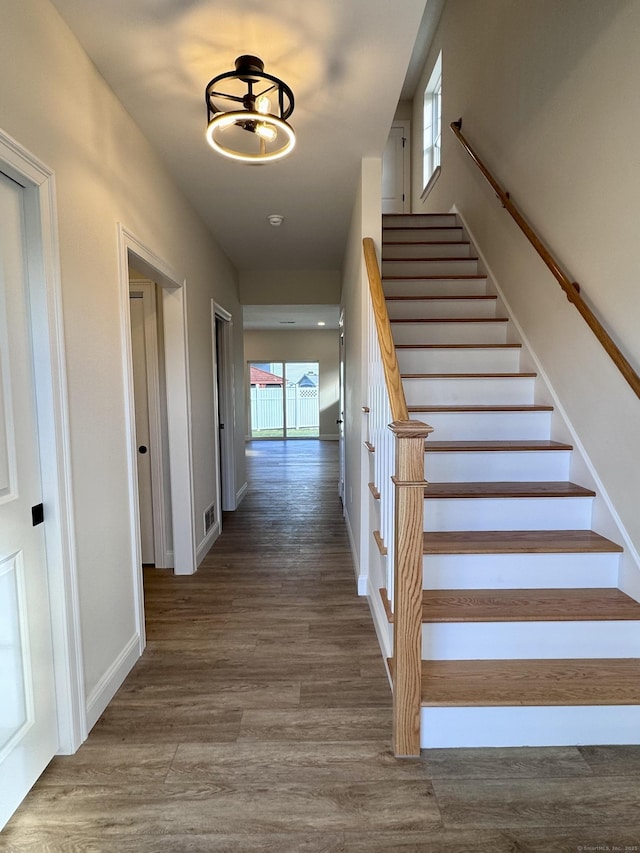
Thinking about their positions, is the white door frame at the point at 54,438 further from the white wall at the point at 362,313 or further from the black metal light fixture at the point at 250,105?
Result: the white wall at the point at 362,313

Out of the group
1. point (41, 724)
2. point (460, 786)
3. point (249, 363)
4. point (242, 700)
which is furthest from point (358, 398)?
point (249, 363)

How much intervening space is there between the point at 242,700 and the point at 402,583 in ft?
3.12

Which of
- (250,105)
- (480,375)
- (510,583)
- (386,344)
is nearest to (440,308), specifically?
(480,375)

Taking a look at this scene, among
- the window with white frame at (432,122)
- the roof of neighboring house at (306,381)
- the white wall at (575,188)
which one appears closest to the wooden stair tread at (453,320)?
the white wall at (575,188)

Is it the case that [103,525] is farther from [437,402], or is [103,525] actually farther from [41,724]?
[437,402]

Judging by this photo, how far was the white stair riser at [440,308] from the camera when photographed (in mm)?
3119

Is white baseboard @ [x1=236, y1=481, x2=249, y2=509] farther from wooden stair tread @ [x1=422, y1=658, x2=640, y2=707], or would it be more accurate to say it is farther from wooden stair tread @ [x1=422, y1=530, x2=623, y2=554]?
wooden stair tread @ [x1=422, y1=658, x2=640, y2=707]

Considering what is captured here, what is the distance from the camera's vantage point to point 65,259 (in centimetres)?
154

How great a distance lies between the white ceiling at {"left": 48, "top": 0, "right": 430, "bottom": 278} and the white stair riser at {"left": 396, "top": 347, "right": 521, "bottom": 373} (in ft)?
4.01

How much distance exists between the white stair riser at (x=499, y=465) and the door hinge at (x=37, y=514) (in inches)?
67.0

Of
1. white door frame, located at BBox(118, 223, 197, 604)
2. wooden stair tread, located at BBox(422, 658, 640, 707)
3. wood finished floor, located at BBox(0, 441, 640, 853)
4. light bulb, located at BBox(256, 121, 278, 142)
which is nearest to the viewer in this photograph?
wood finished floor, located at BBox(0, 441, 640, 853)

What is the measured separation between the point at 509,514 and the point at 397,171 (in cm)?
612

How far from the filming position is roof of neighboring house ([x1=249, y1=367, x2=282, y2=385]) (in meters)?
10.5

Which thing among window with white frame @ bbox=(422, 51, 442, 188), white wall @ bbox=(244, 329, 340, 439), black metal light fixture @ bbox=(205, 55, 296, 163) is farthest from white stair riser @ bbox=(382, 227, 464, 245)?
white wall @ bbox=(244, 329, 340, 439)
